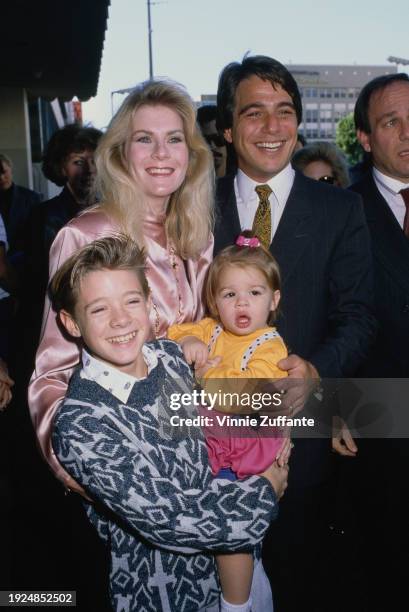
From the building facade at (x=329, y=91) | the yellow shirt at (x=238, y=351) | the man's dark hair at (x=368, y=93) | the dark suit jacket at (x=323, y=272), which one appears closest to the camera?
the yellow shirt at (x=238, y=351)

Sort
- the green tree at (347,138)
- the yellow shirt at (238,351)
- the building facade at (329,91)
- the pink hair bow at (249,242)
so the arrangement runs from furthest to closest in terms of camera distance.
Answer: the building facade at (329,91), the green tree at (347,138), the pink hair bow at (249,242), the yellow shirt at (238,351)

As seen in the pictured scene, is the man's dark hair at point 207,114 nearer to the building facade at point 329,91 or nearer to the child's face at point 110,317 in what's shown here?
the child's face at point 110,317

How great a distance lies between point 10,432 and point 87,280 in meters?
3.43

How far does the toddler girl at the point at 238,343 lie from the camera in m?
1.88

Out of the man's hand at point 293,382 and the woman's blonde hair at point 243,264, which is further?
the woman's blonde hair at point 243,264

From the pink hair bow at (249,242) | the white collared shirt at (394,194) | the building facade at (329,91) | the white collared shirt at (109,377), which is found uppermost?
the building facade at (329,91)

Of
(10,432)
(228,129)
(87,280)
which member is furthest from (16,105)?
(87,280)

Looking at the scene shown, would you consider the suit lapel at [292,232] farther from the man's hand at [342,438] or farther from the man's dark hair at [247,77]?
the man's hand at [342,438]

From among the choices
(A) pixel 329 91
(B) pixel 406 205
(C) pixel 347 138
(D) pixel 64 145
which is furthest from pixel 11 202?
(A) pixel 329 91

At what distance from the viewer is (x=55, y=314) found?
2.04 m

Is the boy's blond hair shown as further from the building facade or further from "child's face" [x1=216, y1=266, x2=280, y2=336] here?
the building facade

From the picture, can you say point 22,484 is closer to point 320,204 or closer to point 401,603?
point 401,603

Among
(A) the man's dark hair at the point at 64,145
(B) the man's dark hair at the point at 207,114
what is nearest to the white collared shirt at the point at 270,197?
(B) the man's dark hair at the point at 207,114

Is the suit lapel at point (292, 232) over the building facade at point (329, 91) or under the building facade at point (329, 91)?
under
